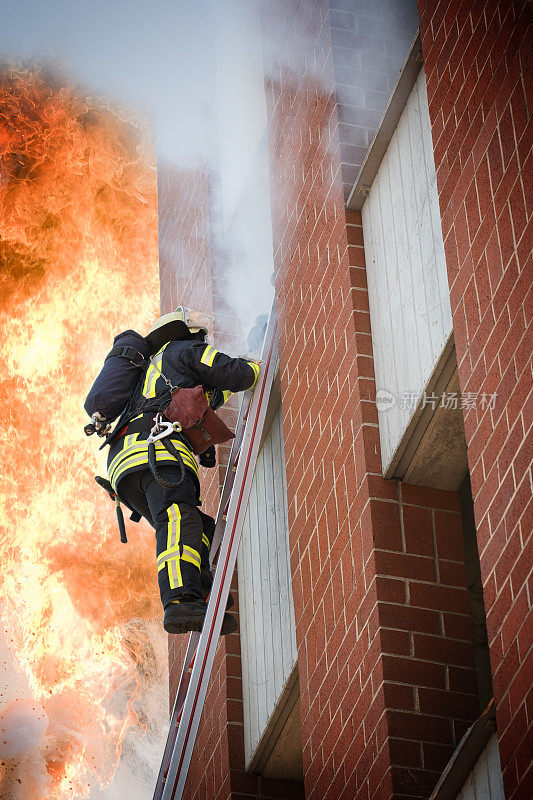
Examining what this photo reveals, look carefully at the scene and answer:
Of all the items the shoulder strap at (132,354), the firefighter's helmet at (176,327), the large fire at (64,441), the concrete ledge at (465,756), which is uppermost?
the large fire at (64,441)

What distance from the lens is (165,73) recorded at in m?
11.5

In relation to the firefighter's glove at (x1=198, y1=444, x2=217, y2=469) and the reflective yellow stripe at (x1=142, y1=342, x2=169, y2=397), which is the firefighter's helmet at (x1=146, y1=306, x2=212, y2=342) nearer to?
the reflective yellow stripe at (x1=142, y1=342, x2=169, y2=397)

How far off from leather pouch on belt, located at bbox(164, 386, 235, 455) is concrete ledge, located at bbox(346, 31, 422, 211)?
1.41 meters

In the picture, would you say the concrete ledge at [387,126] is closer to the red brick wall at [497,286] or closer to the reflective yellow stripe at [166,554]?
the red brick wall at [497,286]

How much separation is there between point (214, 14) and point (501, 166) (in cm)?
576

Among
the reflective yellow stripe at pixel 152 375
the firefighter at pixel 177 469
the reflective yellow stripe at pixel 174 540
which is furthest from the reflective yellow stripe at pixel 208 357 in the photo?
the reflective yellow stripe at pixel 174 540

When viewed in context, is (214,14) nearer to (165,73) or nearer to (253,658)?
(165,73)

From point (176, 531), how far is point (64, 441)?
7.21 meters

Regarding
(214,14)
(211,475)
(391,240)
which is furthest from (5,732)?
(391,240)

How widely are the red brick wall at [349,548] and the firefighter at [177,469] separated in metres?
0.47

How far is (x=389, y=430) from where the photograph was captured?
6.32 meters

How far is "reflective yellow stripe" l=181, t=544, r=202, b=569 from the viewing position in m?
7.10

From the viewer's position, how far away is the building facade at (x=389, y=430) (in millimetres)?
5148
